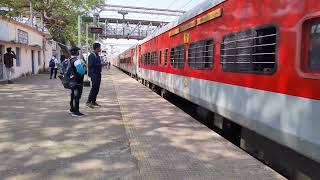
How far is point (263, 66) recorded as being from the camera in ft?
18.2

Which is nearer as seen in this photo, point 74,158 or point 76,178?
point 76,178

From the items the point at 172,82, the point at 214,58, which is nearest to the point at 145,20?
the point at 172,82

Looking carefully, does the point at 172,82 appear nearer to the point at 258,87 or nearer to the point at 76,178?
the point at 258,87

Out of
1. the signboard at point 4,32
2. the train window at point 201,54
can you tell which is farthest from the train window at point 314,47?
the signboard at point 4,32

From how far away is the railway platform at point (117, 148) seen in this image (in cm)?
517

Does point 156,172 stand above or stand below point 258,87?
below

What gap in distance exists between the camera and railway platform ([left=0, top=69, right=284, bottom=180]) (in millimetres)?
5172

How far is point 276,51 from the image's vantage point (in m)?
5.11

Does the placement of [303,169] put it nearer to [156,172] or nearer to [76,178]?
[156,172]

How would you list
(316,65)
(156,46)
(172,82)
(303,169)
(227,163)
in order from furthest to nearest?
1. (156,46)
2. (172,82)
3. (227,163)
4. (303,169)
5. (316,65)

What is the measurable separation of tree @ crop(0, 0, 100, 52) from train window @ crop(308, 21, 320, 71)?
100ft

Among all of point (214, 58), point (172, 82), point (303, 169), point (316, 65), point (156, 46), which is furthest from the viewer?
point (156, 46)

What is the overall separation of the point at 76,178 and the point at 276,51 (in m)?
2.78

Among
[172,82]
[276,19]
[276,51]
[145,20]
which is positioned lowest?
[172,82]
